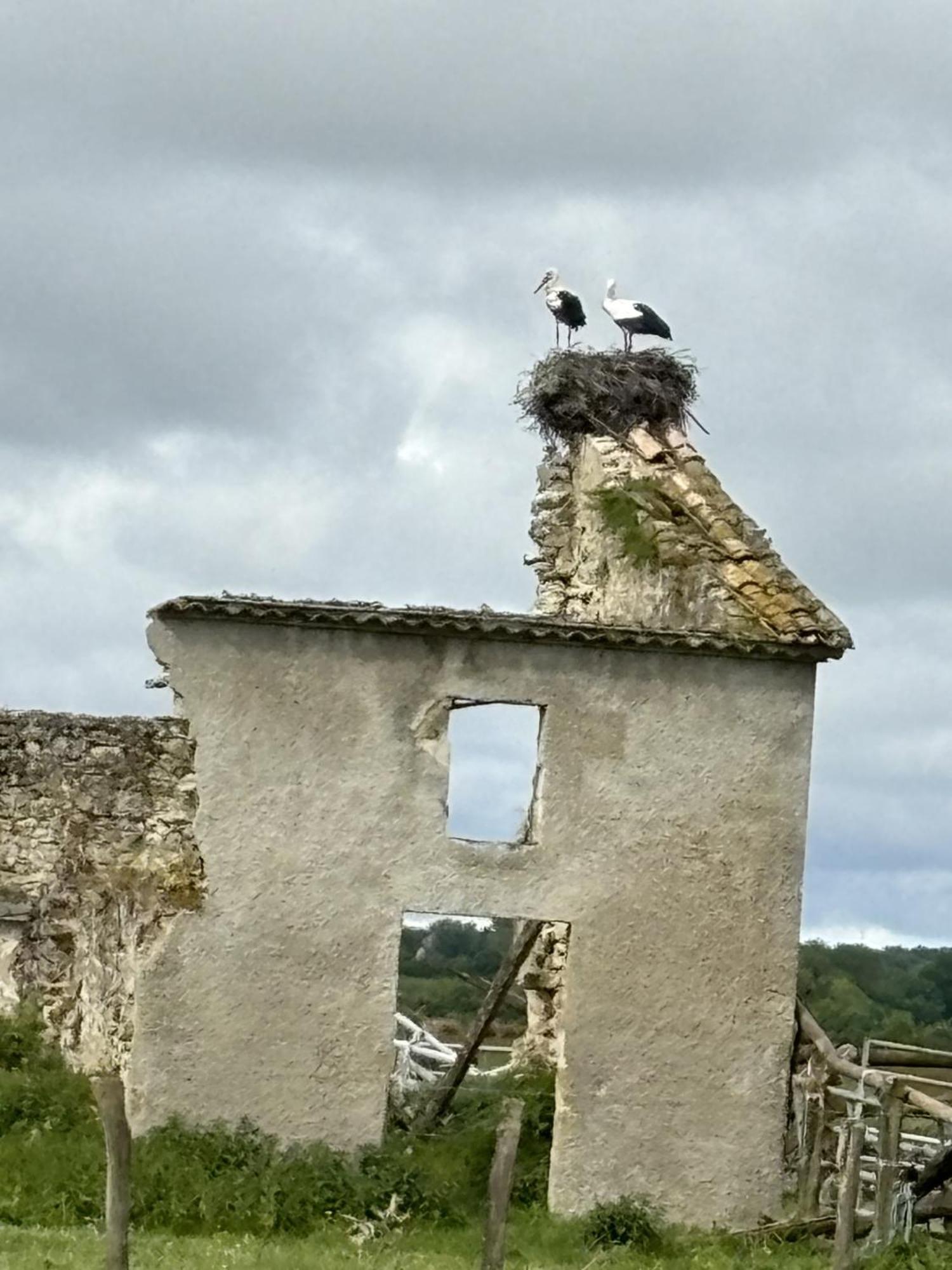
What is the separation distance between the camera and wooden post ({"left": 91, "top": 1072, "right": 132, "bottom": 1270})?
1123 cm

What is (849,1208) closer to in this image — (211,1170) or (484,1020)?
(211,1170)

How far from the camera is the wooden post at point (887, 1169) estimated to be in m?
14.4

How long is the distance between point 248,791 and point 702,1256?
4.62m

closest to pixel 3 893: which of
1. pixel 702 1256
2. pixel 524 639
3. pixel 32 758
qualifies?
pixel 32 758

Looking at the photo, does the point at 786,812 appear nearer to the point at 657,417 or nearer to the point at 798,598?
the point at 798,598

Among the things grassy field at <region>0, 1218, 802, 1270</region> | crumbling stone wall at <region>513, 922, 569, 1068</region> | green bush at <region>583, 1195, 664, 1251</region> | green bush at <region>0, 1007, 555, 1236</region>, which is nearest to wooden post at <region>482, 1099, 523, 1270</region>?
grassy field at <region>0, 1218, 802, 1270</region>

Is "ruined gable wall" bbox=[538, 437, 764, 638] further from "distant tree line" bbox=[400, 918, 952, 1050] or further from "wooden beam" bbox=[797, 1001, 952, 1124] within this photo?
"distant tree line" bbox=[400, 918, 952, 1050]

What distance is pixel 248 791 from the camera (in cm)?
1585

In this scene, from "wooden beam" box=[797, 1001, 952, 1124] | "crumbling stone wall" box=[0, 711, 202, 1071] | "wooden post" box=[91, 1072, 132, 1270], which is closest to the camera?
"wooden post" box=[91, 1072, 132, 1270]

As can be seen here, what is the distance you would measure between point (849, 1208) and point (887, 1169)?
1173mm

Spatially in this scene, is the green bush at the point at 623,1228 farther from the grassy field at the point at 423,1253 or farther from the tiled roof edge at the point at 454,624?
the tiled roof edge at the point at 454,624

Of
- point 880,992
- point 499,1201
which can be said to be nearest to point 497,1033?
point 499,1201

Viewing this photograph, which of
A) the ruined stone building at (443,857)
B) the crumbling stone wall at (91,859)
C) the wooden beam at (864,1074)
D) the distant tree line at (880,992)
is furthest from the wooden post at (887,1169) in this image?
the distant tree line at (880,992)

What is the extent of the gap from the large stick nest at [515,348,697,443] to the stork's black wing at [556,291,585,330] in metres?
0.50
